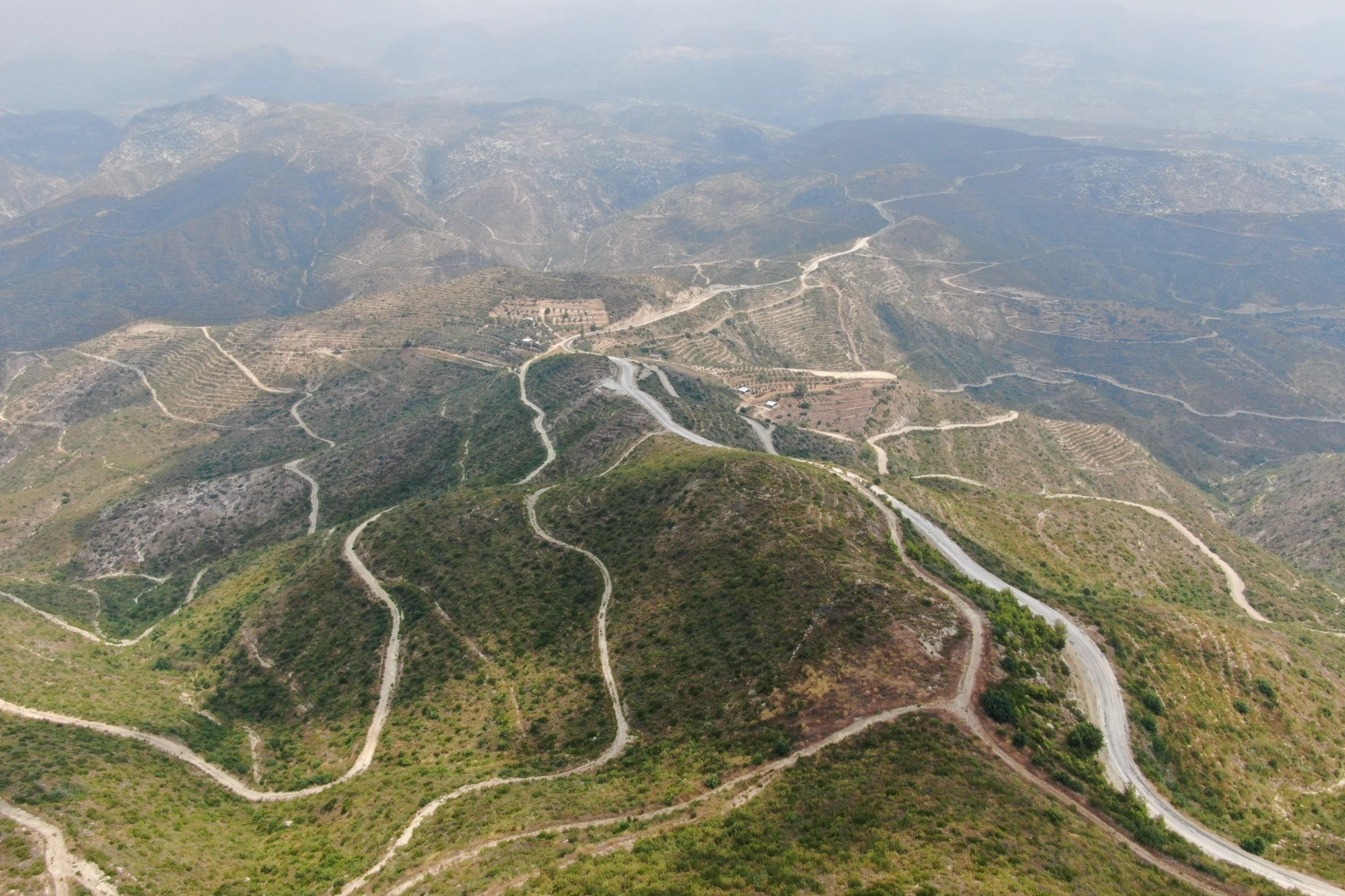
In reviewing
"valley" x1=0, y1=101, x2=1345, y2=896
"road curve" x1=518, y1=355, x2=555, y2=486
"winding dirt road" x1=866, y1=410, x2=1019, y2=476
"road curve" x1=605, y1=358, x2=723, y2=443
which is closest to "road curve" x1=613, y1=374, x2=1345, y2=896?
"valley" x1=0, y1=101, x2=1345, y2=896

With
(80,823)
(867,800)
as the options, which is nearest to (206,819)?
(80,823)

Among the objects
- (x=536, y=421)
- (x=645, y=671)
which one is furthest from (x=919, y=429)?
(x=645, y=671)

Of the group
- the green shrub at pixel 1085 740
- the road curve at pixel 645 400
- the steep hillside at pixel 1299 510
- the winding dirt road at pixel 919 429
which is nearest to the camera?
the green shrub at pixel 1085 740

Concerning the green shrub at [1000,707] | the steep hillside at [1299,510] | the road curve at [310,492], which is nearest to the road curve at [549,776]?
the green shrub at [1000,707]

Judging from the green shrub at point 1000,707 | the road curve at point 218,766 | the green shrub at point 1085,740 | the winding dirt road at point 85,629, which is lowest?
the winding dirt road at point 85,629

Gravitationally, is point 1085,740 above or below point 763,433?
above

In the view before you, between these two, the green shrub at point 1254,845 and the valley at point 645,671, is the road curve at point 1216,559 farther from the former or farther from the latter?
the green shrub at point 1254,845

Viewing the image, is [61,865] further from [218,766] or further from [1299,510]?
[1299,510]

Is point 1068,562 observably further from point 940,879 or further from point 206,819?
point 206,819

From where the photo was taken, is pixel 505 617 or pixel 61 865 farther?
pixel 505 617
